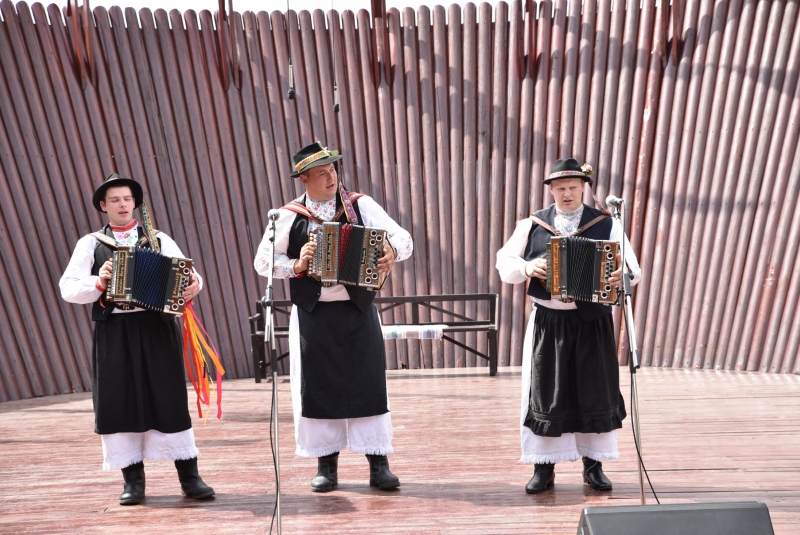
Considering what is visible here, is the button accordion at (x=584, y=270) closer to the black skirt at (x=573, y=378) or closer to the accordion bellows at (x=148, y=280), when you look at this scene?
the black skirt at (x=573, y=378)

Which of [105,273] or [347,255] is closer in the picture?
[105,273]

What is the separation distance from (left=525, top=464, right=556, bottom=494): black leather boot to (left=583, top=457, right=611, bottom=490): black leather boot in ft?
0.49

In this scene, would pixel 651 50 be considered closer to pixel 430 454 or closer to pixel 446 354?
pixel 446 354

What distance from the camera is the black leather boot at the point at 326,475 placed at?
398cm

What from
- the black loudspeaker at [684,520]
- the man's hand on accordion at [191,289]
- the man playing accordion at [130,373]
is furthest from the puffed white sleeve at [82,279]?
the black loudspeaker at [684,520]

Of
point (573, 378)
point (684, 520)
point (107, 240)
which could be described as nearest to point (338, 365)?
point (573, 378)

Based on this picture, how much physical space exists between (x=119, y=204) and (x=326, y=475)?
1.52 meters

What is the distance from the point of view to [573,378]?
3902mm

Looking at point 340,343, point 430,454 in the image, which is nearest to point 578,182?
point 340,343

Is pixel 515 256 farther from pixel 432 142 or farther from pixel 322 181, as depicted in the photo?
pixel 432 142

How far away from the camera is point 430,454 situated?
15.4 feet

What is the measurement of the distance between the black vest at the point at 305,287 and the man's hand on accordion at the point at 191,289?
411 mm

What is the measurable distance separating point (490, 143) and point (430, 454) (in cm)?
388

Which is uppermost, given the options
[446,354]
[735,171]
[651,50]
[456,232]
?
[651,50]
